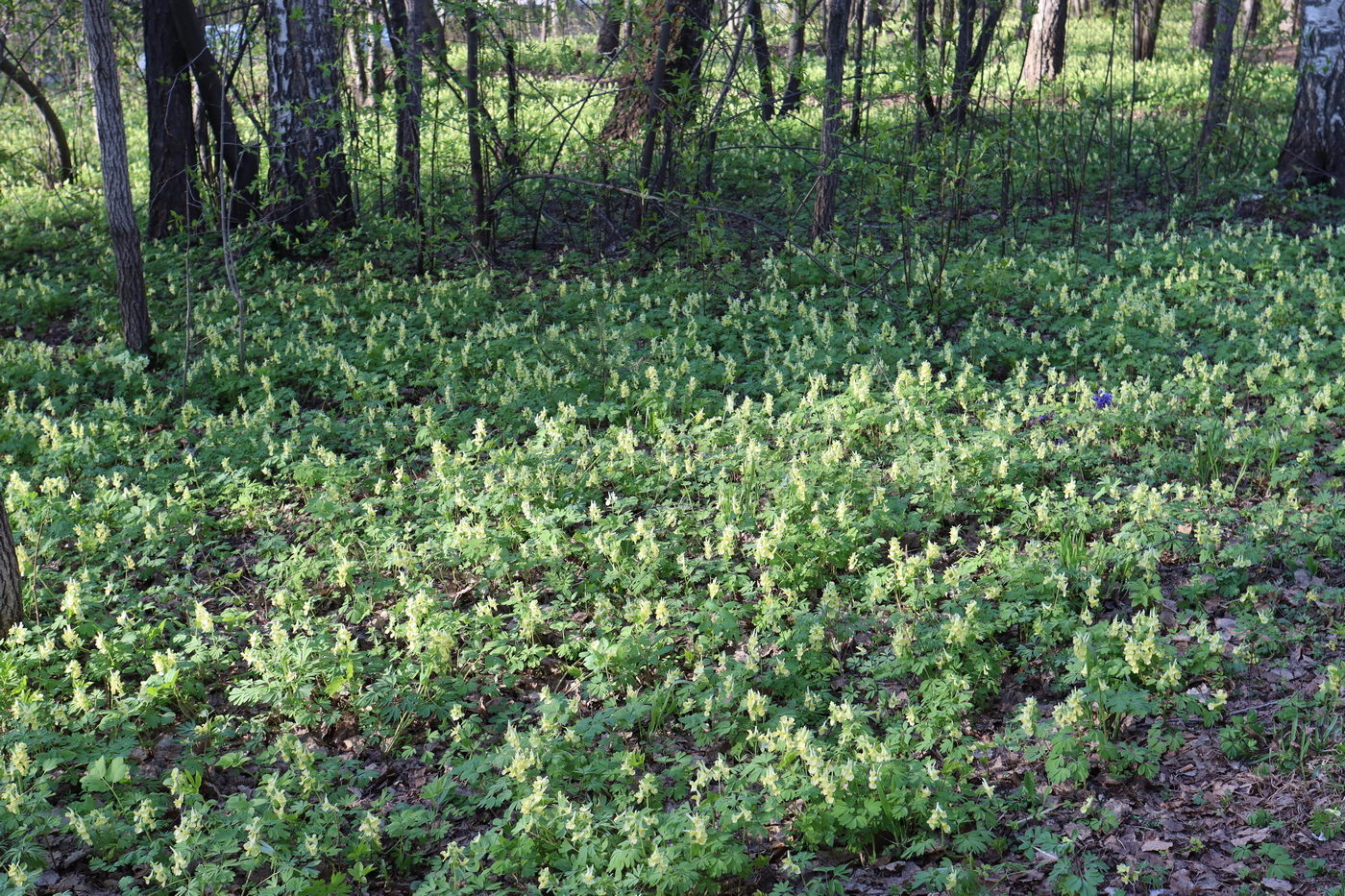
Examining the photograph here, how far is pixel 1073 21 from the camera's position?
27484mm

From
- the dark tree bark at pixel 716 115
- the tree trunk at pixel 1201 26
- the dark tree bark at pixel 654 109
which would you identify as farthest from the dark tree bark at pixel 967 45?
the tree trunk at pixel 1201 26

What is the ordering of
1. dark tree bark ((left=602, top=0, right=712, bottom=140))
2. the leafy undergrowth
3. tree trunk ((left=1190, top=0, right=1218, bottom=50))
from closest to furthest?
the leafy undergrowth → dark tree bark ((left=602, top=0, right=712, bottom=140)) → tree trunk ((left=1190, top=0, right=1218, bottom=50))

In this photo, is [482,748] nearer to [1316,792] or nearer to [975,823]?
[975,823]

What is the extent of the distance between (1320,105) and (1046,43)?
7314 millimetres

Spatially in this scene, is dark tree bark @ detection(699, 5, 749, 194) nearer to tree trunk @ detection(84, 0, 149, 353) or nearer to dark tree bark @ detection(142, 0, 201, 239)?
tree trunk @ detection(84, 0, 149, 353)

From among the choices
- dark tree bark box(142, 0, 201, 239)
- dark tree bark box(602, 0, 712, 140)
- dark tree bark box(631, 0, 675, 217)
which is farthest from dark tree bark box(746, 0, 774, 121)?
dark tree bark box(142, 0, 201, 239)

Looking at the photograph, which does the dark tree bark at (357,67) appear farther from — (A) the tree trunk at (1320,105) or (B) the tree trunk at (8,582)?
(A) the tree trunk at (1320,105)

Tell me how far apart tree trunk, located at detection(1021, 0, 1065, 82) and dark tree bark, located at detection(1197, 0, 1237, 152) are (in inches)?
169

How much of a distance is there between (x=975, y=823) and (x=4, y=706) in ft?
12.7

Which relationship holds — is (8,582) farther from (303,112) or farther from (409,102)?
(303,112)

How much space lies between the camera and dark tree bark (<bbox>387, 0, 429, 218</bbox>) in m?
8.85

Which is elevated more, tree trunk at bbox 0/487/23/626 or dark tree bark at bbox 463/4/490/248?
dark tree bark at bbox 463/4/490/248

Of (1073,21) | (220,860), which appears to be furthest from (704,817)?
(1073,21)

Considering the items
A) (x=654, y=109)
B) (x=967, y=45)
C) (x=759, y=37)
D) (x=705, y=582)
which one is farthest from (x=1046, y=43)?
(x=705, y=582)
